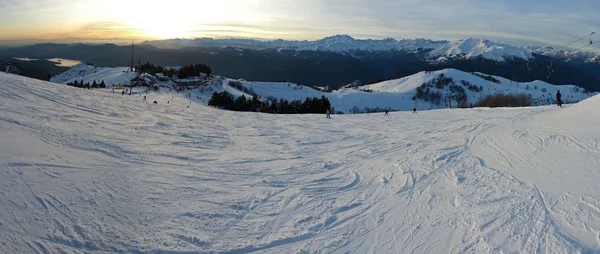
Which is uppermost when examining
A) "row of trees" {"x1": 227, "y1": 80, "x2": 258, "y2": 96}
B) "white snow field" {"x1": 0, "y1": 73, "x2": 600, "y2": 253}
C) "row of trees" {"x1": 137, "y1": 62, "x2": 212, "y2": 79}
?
"row of trees" {"x1": 137, "y1": 62, "x2": 212, "y2": 79}

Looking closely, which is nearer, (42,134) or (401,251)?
(401,251)

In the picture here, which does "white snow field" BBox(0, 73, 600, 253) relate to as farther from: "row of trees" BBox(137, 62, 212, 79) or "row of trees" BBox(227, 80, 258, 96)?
"row of trees" BBox(227, 80, 258, 96)

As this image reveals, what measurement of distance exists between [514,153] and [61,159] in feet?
49.6

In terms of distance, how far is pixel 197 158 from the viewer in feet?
44.5

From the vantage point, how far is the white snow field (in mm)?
7363

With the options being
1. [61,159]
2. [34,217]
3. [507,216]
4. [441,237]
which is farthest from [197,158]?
[507,216]

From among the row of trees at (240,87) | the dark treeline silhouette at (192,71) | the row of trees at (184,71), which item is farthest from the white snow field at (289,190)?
the row of trees at (240,87)

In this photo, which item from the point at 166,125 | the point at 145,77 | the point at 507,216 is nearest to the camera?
the point at 507,216

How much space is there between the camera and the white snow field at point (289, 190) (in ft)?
24.2

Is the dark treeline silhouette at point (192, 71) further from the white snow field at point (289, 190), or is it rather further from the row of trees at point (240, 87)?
the white snow field at point (289, 190)

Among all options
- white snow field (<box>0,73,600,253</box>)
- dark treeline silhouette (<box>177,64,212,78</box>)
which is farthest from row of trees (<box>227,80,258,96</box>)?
white snow field (<box>0,73,600,253</box>)

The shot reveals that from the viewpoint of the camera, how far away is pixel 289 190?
34.3 feet

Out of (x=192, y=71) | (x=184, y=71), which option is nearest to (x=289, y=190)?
(x=184, y=71)

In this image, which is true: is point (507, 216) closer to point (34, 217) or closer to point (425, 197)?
point (425, 197)
